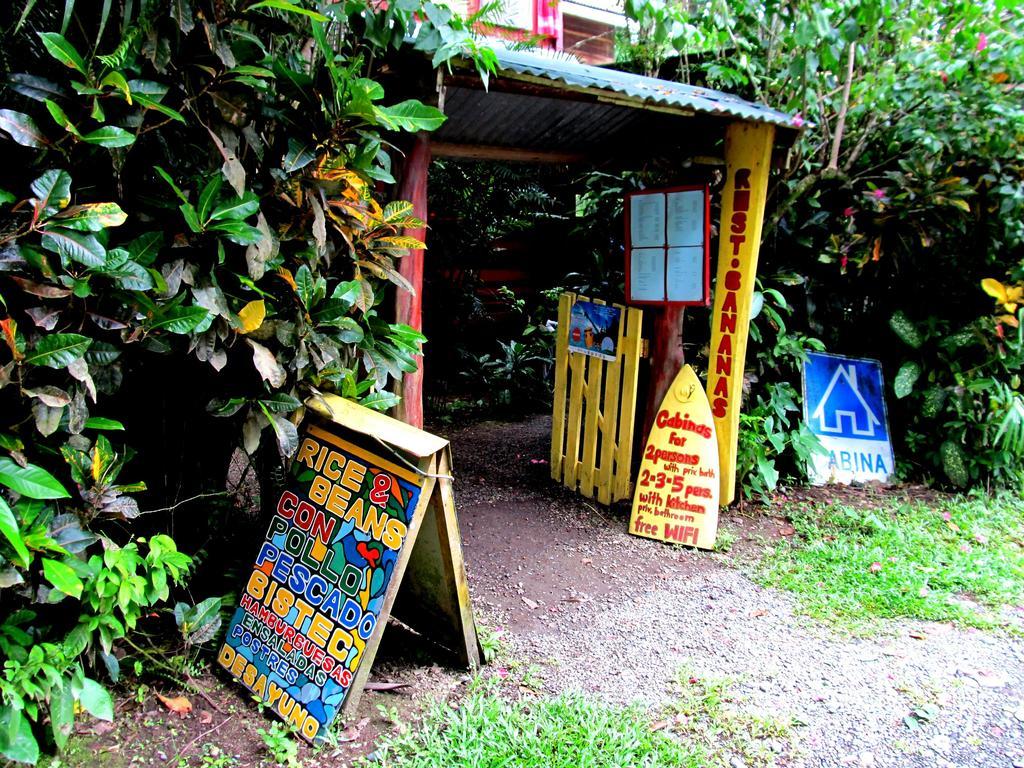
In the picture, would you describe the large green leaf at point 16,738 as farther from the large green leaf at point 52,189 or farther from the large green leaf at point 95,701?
the large green leaf at point 52,189

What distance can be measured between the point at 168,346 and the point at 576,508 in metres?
3.09

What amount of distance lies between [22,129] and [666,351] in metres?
3.51

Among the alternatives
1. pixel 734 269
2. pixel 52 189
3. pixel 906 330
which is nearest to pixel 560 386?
pixel 734 269

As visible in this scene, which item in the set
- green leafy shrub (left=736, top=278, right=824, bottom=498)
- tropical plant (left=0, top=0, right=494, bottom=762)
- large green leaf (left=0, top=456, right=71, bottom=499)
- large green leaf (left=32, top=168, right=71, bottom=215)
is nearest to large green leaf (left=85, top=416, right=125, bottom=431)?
tropical plant (left=0, top=0, right=494, bottom=762)

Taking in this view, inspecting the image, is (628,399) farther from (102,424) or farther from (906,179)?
(102,424)

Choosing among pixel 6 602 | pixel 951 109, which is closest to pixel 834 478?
pixel 951 109

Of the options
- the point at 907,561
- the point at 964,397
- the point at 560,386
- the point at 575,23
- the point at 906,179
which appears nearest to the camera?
the point at 907,561

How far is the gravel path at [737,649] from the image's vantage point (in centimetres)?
274

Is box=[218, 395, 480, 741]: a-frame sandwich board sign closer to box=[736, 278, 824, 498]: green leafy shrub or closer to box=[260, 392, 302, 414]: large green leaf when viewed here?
box=[260, 392, 302, 414]: large green leaf

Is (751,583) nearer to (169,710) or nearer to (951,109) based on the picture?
(169,710)

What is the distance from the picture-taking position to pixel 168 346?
7.56 ft

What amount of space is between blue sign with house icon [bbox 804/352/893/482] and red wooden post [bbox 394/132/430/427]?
319 cm

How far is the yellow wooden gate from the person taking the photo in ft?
15.2

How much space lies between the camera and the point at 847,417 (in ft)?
18.0
